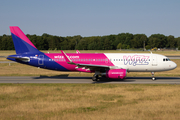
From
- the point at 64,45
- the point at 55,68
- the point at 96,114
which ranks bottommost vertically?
the point at 96,114

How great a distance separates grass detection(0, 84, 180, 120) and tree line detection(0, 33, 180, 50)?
134001 mm

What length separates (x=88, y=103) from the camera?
16.0 meters

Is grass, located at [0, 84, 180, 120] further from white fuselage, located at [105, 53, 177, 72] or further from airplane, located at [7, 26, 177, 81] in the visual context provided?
white fuselage, located at [105, 53, 177, 72]

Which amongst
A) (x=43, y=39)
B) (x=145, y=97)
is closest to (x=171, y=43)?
(x=43, y=39)

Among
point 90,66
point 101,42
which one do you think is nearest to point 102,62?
point 90,66

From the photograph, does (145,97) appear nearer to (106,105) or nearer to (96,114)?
(106,105)

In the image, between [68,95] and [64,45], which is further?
[64,45]

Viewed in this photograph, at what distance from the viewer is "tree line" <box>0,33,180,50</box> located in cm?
15050

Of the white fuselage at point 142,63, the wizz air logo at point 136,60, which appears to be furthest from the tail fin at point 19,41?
the wizz air logo at point 136,60

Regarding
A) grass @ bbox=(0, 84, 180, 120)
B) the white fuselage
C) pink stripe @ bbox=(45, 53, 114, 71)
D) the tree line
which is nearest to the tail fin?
pink stripe @ bbox=(45, 53, 114, 71)

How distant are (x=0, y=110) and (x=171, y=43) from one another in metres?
181

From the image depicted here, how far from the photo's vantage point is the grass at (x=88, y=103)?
1308cm

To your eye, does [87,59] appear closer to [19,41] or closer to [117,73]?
[117,73]

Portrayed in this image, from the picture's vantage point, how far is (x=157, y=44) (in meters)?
171
